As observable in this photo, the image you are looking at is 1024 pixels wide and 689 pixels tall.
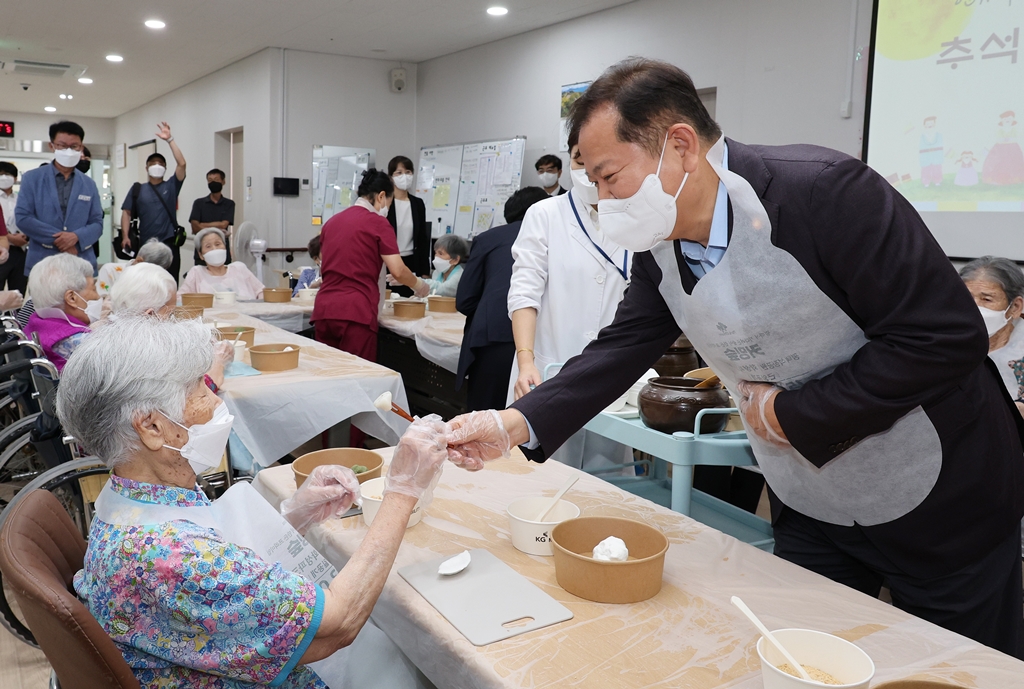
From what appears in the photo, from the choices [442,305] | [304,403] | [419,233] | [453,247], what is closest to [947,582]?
[304,403]

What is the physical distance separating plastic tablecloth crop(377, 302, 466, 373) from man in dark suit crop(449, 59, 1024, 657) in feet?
8.27

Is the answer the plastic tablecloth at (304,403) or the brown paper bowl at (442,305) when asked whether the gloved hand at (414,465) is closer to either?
the plastic tablecloth at (304,403)

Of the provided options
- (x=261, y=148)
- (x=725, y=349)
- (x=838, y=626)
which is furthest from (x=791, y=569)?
(x=261, y=148)

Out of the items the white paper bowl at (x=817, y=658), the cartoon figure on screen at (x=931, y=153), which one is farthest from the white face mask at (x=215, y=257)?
the white paper bowl at (x=817, y=658)

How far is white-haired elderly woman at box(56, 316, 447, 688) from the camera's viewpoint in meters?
1.09

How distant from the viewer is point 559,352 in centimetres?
272

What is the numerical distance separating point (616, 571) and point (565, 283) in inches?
61.5

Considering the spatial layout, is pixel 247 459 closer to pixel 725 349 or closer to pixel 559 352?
pixel 559 352

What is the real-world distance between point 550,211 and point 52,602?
199cm

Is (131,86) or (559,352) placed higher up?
(131,86)

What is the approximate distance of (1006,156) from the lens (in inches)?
157

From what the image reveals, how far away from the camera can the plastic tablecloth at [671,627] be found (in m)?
1.03

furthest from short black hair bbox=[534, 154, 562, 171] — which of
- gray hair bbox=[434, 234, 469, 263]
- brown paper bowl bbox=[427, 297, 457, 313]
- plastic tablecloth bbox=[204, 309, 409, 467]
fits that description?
plastic tablecloth bbox=[204, 309, 409, 467]

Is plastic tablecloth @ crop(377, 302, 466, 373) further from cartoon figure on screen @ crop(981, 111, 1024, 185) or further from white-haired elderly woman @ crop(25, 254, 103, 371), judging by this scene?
cartoon figure on screen @ crop(981, 111, 1024, 185)
